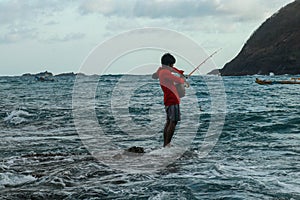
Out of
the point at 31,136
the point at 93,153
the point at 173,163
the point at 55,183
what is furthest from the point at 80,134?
the point at 55,183

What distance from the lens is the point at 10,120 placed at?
16250mm

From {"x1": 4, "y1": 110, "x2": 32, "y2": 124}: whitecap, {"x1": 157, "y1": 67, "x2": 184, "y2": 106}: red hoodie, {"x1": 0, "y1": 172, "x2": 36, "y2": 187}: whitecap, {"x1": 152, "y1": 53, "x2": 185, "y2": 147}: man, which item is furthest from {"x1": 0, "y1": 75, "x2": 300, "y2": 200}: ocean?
{"x1": 4, "y1": 110, "x2": 32, "y2": 124}: whitecap

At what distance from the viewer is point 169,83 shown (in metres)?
8.70

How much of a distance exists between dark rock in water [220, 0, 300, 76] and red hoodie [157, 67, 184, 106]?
10989cm

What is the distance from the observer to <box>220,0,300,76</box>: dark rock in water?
11937 centimetres

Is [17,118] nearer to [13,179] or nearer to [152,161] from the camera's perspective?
[152,161]

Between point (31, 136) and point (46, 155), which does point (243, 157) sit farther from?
point (31, 136)

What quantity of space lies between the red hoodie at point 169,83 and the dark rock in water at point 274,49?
10989cm

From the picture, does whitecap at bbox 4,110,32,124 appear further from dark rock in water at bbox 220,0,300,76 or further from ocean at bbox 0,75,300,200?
dark rock in water at bbox 220,0,300,76

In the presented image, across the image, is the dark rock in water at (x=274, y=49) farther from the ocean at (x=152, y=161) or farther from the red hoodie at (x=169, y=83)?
the red hoodie at (x=169, y=83)

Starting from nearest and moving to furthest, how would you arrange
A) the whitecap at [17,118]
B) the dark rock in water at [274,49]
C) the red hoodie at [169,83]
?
the red hoodie at [169,83]
the whitecap at [17,118]
the dark rock in water at [274,49]

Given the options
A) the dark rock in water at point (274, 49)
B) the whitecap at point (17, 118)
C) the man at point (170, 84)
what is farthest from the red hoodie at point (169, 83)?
the dark rock in water at point (274, 49)

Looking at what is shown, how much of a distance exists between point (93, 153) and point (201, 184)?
139 inches

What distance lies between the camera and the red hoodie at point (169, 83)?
8625mm
